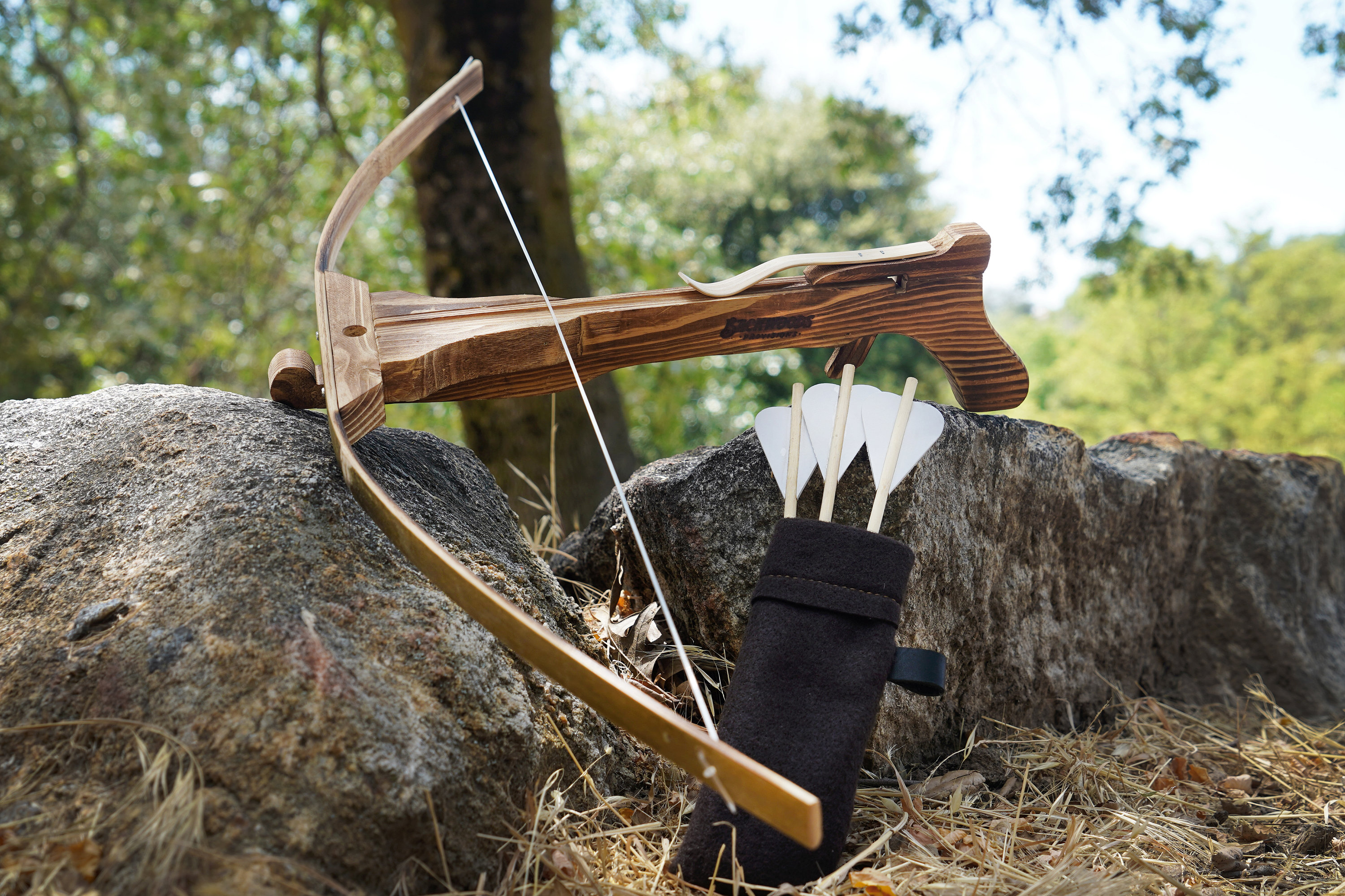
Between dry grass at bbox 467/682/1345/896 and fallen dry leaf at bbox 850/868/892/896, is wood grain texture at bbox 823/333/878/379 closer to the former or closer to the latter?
dry grass at bbox 467/682/1345/896

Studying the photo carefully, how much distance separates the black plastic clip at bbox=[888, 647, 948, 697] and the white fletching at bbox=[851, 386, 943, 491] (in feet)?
1.05

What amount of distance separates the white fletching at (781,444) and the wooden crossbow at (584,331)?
202 mm

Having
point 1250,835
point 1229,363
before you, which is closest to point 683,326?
point 1250,835

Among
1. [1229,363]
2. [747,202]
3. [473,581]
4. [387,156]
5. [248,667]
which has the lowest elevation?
[248,667]

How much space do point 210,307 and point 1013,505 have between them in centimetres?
874

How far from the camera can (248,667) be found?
97 centimetres

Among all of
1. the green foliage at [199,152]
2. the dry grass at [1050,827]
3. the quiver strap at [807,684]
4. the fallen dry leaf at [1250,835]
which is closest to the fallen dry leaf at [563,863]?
the dry grass at [1050,827]

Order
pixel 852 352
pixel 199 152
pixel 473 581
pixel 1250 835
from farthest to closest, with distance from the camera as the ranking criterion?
pixel 199 152
pixel 852 352
pixel 1250 835
pixel 473 581

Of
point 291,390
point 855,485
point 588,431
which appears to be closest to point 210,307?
point 588,431

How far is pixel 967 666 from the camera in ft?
5.29

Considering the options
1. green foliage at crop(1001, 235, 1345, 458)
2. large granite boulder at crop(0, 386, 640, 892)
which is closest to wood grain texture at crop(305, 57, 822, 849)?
large granite boulder at crop(0, 386, 640, 892)

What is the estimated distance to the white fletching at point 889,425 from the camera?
1388 millimetres

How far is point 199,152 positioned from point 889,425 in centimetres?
844

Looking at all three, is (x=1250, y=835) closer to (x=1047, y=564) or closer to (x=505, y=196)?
(x=1047, y=564)
